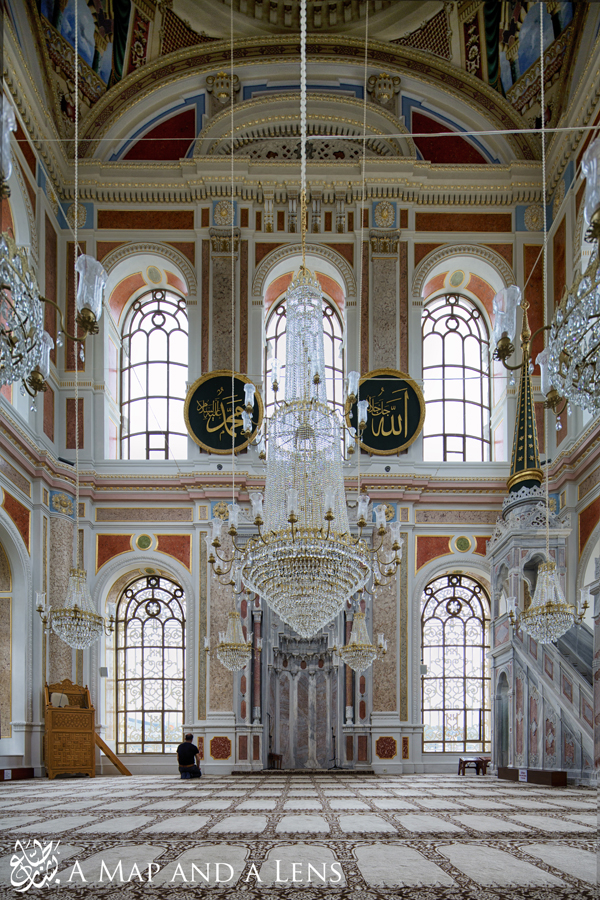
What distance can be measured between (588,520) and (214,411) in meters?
5.28

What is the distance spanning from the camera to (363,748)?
11695mm

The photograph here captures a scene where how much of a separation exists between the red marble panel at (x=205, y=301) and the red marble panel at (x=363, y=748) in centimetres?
558

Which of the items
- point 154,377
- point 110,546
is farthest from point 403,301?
point 110,546

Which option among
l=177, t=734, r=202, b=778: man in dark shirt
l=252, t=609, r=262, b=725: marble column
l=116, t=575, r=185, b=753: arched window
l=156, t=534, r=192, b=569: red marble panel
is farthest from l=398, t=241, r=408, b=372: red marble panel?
l=177, t=734, r=202, b=778: man in dark shirt

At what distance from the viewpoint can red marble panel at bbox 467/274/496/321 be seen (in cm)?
1384

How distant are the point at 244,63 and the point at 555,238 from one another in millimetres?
5489

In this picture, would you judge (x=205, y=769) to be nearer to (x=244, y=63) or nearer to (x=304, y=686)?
(x=304, y=686)

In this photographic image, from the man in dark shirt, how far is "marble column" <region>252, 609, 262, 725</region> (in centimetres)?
171

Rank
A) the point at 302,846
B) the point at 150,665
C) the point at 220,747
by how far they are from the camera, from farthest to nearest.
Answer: the point at 150,665, the point at 220,747, the point at 302,846

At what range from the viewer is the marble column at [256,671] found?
461 inches

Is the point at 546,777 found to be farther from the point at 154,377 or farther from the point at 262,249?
the point at 262,249

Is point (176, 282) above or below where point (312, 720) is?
above

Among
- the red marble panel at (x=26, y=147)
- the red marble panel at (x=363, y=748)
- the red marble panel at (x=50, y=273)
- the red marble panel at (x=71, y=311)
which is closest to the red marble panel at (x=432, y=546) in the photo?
the red marble panel at (x=363, y=748)
